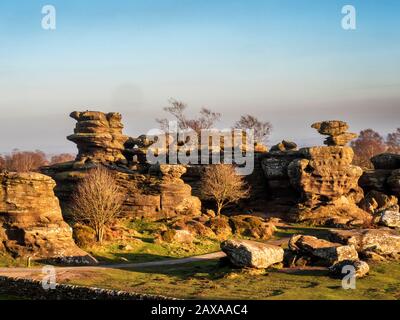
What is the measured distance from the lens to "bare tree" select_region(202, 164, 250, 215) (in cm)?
8038

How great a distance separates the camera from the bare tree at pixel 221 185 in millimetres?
80375

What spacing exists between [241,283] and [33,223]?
80.8 ft

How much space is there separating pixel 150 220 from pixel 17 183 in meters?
22.8

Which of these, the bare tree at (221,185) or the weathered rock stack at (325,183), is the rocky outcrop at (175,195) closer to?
the bare tree at (221,185)

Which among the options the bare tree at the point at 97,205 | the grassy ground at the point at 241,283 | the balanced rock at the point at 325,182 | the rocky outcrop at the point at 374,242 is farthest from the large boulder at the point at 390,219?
the bare tree at the point at 97,205

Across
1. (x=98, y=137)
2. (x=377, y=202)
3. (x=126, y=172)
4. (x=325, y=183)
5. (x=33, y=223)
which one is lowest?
(x=33, y=223)

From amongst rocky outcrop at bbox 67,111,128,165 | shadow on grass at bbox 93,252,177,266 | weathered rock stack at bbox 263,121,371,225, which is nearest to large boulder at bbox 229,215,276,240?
weathered rock stack at bbox 263,121,371,225

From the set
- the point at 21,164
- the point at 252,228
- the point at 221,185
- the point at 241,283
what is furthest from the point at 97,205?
the point at 21,164

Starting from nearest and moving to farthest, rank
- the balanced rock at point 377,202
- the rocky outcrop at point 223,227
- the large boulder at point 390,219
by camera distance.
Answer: the rocky outcrop at point 223,227
the large boulder at point 390,219
the balanced rock at point 377,202

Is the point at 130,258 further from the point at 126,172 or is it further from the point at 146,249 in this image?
the point at 126,172

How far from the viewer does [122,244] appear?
199ft

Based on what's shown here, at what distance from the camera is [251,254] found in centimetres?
4625

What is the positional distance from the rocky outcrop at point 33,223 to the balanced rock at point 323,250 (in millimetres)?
19734
